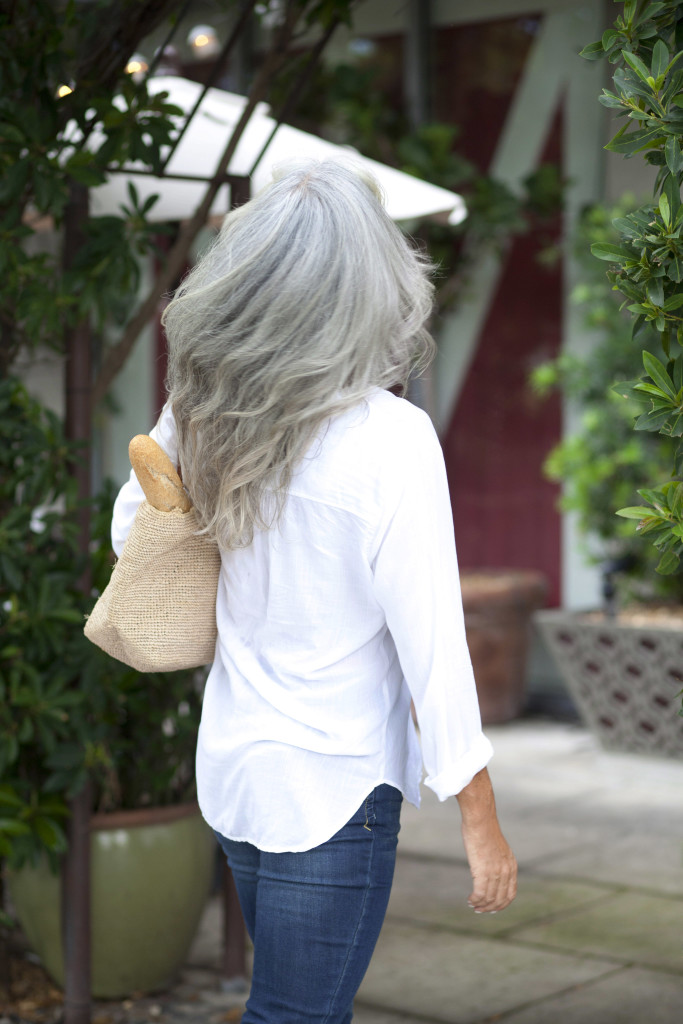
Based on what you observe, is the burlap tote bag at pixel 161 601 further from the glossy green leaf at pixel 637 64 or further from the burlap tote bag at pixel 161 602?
the glossy green leaf at pixel 637 64

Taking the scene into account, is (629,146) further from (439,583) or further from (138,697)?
(138,697)

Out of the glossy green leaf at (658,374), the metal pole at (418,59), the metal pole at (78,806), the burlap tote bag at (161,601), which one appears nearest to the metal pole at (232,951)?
the metal pole at (78,806)

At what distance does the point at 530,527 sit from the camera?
23.7ft

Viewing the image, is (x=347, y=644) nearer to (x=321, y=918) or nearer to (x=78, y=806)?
(x=321, y=918)

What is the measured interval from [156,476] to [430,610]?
45 cm

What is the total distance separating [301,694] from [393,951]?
7.26ft

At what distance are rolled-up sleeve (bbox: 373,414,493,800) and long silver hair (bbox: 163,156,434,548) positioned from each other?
0.46 ft

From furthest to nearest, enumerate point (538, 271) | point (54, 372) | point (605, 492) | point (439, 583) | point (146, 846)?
point (538, 271), point (605, 492), point (54, 372), point (146, 846), point (439, 583)

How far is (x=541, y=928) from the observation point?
148 inches

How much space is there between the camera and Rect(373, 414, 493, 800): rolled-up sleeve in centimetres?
165

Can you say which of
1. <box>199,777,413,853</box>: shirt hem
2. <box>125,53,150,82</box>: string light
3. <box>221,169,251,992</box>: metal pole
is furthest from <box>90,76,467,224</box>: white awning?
<box>199,777,413,853</box>: shirt hem

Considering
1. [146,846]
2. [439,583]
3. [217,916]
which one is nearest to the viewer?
[439,583]

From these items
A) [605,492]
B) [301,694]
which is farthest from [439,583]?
[605,492]

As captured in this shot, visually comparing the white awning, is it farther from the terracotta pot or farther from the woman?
the terracotta pot
